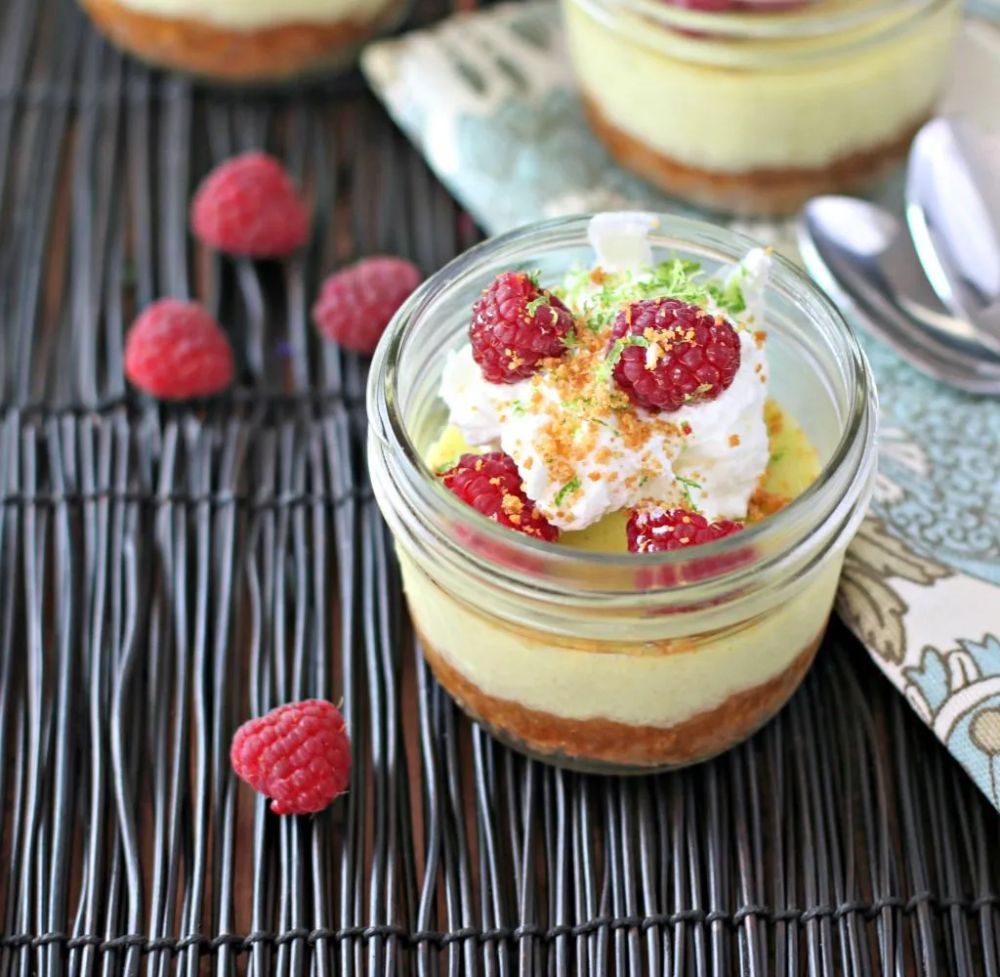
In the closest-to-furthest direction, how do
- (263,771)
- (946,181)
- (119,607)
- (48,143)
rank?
(263,771) → (119,607) → (946,181) → (48,143)

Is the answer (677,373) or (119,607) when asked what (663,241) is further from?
(119,607)

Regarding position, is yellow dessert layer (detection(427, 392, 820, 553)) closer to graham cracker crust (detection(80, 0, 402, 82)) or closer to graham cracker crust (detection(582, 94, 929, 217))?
graham cracker crust (detection(582, 94, 929, 217))

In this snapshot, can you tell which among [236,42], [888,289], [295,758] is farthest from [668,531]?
[236,42]

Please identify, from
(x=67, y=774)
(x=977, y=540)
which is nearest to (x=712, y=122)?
(x=977, y=540)

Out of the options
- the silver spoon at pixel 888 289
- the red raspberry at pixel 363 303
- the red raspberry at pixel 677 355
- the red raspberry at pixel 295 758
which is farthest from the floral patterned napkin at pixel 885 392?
the red raspberry at pixel 295 758

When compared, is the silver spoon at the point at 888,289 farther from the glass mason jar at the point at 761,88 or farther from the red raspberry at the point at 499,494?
the red raspberry at the point at 499,494

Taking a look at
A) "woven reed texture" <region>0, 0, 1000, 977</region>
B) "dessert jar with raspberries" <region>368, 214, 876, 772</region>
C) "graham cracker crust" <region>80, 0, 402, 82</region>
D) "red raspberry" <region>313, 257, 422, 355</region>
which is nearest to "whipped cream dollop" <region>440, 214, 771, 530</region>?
"dessert jar with raspberries" <region>368, 214, 876, 772</region>
